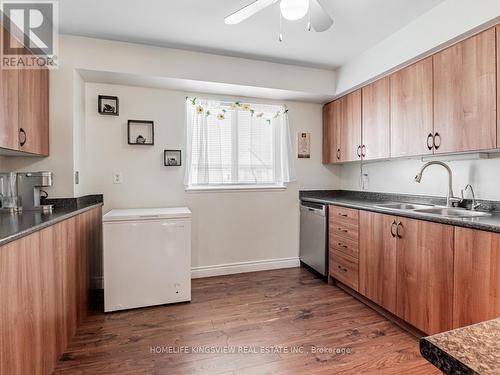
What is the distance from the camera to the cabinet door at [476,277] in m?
1.48

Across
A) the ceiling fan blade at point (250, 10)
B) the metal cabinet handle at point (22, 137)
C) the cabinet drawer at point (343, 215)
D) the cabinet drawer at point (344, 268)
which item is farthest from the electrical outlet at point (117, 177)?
the cabinet drawer at point (344, 268)

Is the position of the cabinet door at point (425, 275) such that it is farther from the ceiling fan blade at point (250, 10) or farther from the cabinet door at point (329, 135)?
the ceiling fan blade at point (250, 10)

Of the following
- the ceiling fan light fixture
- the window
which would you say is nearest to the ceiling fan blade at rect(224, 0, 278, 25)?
the ceiling fan light fixture

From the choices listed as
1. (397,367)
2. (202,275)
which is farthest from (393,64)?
(202,275)

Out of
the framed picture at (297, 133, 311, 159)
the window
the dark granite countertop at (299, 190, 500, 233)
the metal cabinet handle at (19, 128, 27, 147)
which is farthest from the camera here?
the framed picture at (297, 133, 311, 159)

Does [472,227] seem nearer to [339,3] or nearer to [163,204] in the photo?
[339,3]

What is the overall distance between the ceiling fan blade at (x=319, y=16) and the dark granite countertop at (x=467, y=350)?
182cm

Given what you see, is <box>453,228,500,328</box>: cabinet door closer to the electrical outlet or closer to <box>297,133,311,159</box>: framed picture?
<box>297,133,311,159</box>: framed picture

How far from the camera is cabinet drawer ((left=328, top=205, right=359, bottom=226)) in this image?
257 cm

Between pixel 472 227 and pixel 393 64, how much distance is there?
1589mm

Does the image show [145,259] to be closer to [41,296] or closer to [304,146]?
[41,296]

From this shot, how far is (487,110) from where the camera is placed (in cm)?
175

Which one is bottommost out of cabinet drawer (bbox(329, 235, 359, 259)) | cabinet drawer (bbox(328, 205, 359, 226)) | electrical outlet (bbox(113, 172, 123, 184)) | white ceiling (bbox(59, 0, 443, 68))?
cabinet drawer (bbox(329, 235, 359, 259))

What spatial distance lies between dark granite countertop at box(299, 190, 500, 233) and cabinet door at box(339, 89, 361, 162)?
0.54m
